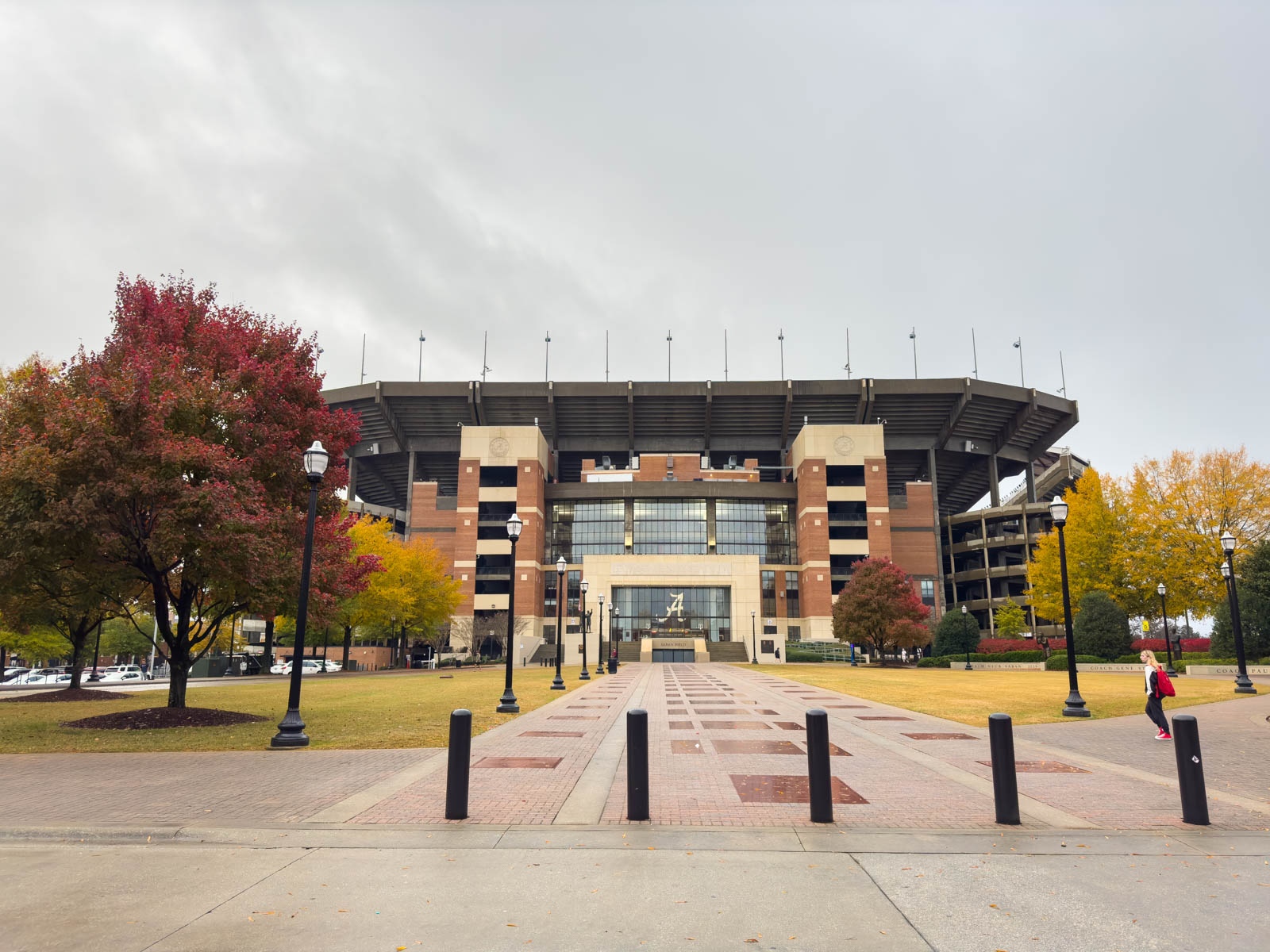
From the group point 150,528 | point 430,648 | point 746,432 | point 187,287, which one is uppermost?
point 746,432

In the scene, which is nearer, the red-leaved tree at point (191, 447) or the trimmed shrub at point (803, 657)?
the red-leaved tree at point (191, 447)

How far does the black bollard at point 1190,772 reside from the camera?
25.1 feet

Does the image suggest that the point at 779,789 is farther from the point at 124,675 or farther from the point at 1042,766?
the point at 124,675

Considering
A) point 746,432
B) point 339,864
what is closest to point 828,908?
point 339,864

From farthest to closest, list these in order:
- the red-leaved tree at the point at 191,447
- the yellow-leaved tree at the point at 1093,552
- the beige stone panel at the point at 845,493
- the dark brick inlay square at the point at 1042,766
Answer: the beige stone panel at the point at 845,493, the yellow-leaved tree at the point at 1093,552, the red-leaved tree at the point at 191,447, the dark brick inlay square at the point at 1042,766

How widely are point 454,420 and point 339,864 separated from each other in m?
94.9

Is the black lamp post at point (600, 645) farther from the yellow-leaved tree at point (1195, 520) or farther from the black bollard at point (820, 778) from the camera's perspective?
the black bollard at point (820, 778)

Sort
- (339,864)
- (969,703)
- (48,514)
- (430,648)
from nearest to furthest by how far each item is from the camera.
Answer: (339,864)
(48,514)
(969,703)
(430,648)

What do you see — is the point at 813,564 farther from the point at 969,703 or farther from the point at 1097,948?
the point at 1097,948

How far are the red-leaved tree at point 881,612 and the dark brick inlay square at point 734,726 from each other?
4548 cm

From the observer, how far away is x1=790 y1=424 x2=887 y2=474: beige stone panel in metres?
90.2

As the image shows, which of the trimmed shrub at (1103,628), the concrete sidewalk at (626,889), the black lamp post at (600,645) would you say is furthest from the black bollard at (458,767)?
the trimmed shrub at (1103,628)

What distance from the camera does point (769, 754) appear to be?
12805 mm

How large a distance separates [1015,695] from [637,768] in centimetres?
2227
